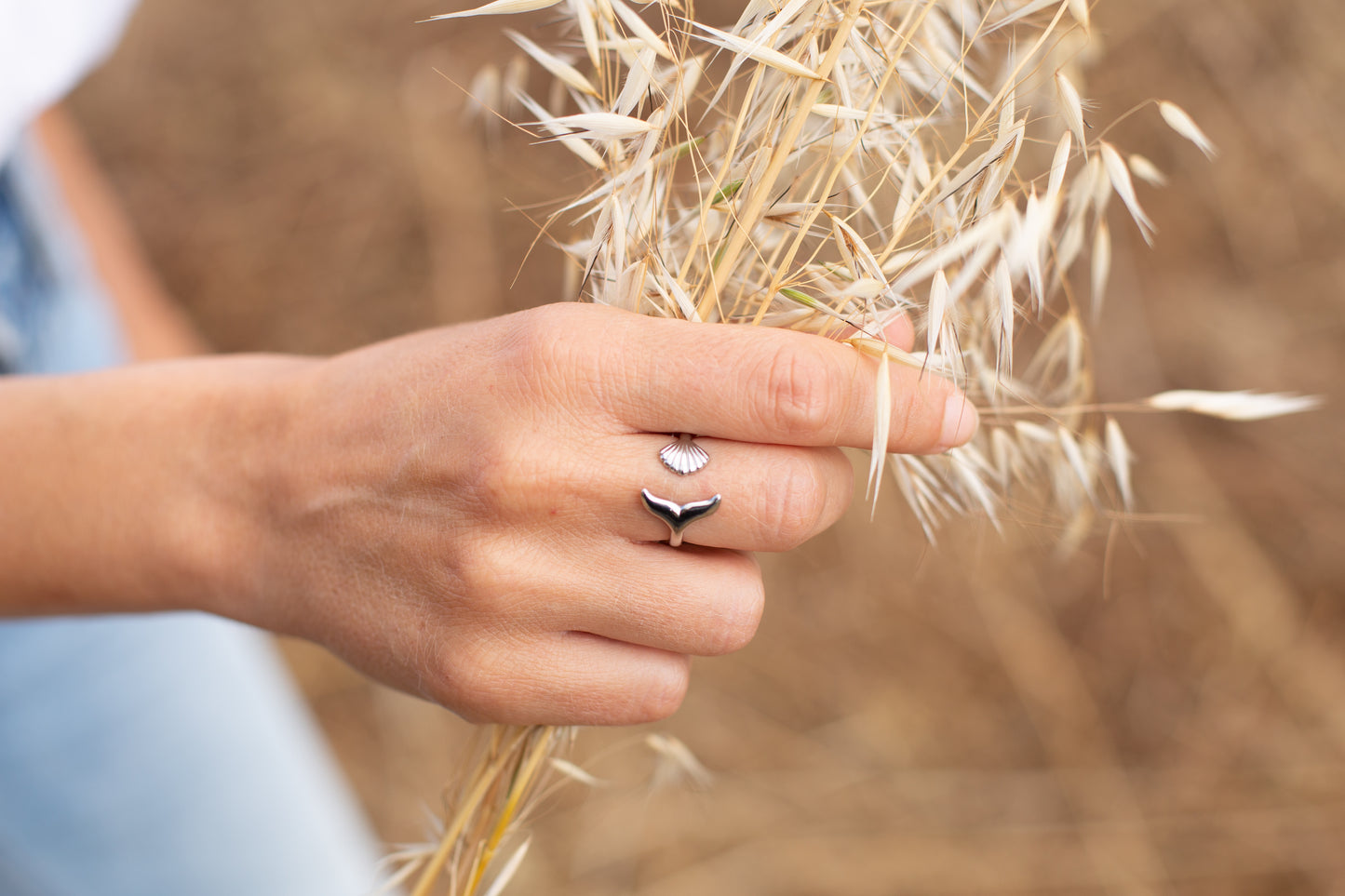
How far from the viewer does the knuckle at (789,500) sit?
0.42m

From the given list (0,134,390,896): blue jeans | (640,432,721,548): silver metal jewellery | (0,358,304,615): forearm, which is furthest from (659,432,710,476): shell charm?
(0,134,390,896): blue jeans

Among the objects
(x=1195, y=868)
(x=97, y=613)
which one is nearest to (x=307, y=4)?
(x=97, y=613)

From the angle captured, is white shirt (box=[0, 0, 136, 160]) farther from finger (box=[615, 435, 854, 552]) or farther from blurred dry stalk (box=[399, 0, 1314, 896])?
finger (box=[615, 435, 854, 552])

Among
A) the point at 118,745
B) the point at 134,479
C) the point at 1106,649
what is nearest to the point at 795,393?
the point at 134,479

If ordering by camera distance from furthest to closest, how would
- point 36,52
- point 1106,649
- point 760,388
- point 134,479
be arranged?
point 1106,649
point 36,52
point 134,479
point 760,388

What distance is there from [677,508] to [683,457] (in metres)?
0.02

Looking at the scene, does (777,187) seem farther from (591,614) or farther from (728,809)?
(728,809)

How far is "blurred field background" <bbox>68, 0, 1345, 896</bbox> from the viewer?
56.6 inches

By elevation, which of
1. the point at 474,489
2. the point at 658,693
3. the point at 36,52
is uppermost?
the point at 36,52

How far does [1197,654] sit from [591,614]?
1449mm

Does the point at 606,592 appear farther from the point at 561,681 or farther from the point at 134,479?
the point at 134,479

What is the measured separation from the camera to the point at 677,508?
1.34ft

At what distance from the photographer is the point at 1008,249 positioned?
364 mm

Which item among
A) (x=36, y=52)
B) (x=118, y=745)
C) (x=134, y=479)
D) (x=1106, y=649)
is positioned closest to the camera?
(x=134, y=479)
